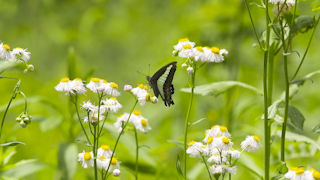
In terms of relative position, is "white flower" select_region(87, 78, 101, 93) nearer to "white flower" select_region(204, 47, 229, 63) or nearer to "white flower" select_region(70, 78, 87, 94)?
"white flower" select_region(70, 78, 87, 94)

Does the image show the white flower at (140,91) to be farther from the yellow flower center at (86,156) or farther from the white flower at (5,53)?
the white flower at (5,53)

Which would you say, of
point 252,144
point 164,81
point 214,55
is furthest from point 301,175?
point 164,81

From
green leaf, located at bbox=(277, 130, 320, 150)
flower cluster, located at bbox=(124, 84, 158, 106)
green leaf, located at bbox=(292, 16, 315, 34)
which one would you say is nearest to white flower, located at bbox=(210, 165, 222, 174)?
flower cluster, located at bbox=(124, 84, 158, 106)

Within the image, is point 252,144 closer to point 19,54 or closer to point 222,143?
point 222,143

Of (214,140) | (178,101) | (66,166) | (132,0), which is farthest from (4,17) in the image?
(214,140)

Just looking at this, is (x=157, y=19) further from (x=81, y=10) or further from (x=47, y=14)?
(x=47, y=14)

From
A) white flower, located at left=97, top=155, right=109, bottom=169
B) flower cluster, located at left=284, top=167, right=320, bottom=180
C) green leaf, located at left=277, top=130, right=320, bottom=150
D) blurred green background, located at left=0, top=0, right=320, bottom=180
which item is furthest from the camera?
blurred green background, located at left=0, top=0, right=320, bottom=180

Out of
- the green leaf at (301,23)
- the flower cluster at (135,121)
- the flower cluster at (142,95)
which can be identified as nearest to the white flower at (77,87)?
the flower cluster at (142,95)
